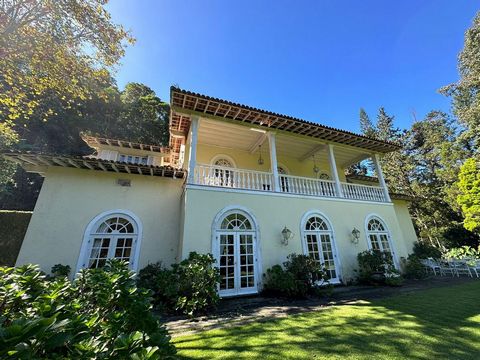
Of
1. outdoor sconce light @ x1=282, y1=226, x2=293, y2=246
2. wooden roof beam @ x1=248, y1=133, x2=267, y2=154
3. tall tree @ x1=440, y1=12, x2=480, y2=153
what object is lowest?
outdoor sconce light @ x1=282, y1=226, x2=293, y2=246

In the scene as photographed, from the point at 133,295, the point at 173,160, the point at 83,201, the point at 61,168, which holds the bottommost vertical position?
the point at 133,295

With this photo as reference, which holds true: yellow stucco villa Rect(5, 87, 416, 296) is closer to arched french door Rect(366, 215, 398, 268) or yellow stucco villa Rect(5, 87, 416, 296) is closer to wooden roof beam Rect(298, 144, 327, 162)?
arched french door Rect(366, 215, 398, 268)

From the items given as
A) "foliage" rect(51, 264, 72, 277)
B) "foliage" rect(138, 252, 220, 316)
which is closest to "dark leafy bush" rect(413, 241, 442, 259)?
"foliage" rect(138, 252, 220, 316)

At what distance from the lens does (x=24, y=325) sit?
0.95 metres

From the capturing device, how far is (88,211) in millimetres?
7445

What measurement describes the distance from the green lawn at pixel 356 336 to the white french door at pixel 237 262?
2.34 meters

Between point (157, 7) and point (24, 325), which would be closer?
point (24, 325)

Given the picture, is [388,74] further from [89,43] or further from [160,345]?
[160,345]

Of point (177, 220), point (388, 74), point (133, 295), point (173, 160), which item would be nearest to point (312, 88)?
point (388, 74)

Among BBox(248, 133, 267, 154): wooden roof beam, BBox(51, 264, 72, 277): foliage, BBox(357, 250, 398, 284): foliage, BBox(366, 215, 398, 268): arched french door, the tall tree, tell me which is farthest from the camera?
the tall tree

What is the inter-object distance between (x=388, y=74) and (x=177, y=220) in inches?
570

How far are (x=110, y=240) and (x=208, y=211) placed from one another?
378 centimetres

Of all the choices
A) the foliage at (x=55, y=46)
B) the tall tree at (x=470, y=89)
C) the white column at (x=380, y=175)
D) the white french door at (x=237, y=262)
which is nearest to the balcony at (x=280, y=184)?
the white column at (x=380, y=175)

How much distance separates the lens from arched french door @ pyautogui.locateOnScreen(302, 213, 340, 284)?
328 inches
